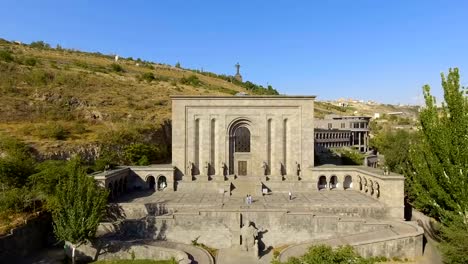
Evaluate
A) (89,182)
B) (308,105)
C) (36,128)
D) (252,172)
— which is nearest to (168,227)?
(89,182)

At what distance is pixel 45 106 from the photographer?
49.1m

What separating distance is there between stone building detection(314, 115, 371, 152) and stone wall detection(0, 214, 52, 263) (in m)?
45.7

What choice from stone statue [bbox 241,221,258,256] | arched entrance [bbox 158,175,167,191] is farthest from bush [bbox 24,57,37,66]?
stone statue [bbox 241,221,258,256]

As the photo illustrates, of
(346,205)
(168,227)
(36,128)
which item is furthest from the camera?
(36,128)

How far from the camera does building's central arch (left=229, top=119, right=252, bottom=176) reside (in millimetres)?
36250

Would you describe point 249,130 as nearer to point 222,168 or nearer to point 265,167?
point 265,167

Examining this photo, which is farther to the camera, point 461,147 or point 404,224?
point 404,224

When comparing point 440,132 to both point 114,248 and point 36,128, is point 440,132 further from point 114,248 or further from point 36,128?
point 36,128

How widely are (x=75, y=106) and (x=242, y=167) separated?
103 feet

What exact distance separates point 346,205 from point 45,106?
144ft

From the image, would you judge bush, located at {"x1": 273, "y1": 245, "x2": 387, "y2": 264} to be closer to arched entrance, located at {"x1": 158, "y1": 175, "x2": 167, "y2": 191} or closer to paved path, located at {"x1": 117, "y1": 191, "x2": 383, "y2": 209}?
paved path, located at {"x1": 117, "y1": 191, "x2": 383, "y2": 209}

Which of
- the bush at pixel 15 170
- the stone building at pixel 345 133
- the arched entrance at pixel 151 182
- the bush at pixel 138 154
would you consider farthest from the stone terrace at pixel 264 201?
the stone building at pixel 345 133

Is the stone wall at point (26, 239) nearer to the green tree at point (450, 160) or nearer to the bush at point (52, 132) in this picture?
the bush at point (52, 132)

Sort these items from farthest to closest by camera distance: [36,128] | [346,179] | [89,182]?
[36,128] → [346,179] → [89,182]
